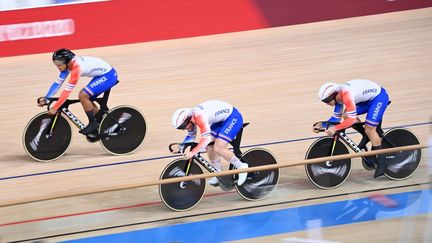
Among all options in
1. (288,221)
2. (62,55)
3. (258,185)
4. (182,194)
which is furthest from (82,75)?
(288,221)

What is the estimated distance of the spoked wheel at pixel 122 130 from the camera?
8398 millimetres

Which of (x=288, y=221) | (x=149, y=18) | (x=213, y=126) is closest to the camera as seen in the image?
(x=288, y=221)

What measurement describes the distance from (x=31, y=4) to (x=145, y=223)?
7.63 m

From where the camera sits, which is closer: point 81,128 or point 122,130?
point 81,128

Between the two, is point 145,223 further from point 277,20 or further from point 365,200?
point 277,20

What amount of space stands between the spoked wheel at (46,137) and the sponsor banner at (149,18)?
419 centimetres

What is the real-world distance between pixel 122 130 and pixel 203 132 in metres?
1.93

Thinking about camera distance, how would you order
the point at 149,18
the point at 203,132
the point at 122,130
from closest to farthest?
the point at 203,132 → the point at 122,130 → the point at 149,18

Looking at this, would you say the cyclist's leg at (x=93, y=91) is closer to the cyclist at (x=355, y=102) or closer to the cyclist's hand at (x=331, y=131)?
the cyclist at (x=355, y=102)

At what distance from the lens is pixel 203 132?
6.81 meters

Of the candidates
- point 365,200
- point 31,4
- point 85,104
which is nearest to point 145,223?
point 365,200

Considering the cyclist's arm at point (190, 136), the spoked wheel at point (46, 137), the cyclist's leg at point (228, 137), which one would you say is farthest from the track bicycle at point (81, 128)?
the cyclist's leg at point (228, 137)

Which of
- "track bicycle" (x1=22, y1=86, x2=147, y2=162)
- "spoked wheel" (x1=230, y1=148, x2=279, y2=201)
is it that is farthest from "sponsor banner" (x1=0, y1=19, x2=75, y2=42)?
"spoked wheel" (x1=230, y1=148, x2=279, y2=201)

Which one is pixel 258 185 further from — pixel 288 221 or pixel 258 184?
pixel 288 221
